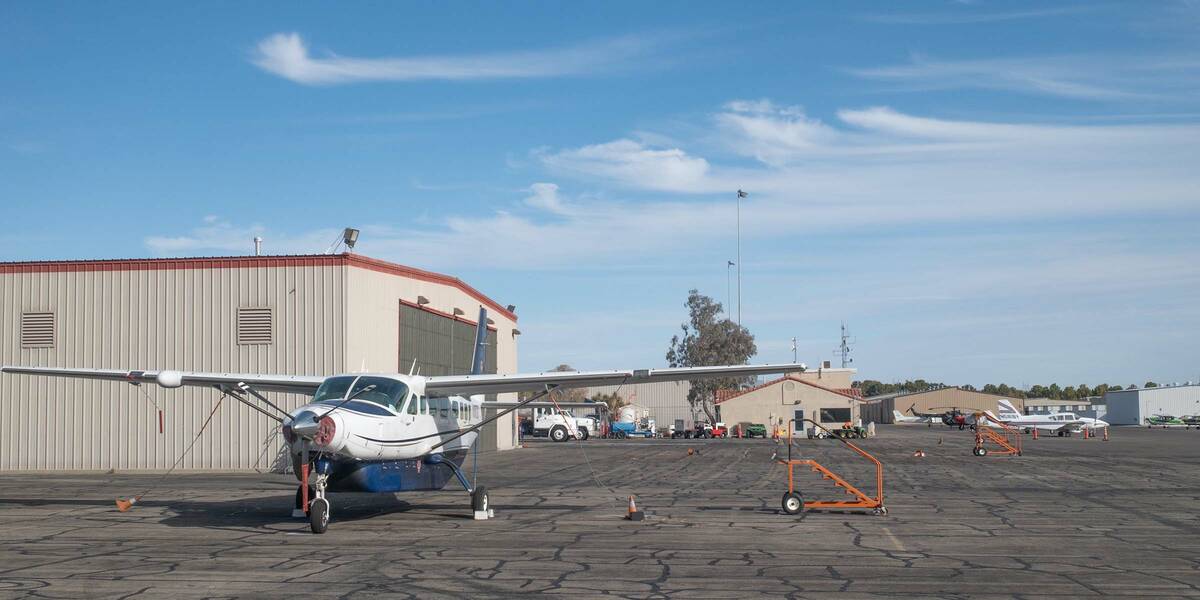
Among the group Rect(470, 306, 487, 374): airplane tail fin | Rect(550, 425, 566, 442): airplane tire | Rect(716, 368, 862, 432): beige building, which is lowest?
Rect(550, 425, 566, 442): airplane tire

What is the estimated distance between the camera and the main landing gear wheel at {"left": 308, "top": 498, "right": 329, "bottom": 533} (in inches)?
577

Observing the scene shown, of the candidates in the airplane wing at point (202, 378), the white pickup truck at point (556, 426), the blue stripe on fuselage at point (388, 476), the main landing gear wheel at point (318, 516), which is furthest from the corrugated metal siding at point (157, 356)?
the white pickup truck at point (556, 426)

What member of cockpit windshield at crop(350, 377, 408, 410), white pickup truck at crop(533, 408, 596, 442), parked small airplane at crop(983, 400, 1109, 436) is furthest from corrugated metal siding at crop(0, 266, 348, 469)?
parked small airplane at crop(983, 400, 1109, 436)

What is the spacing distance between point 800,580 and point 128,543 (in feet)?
31.3

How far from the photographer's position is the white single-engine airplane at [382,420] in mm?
14758

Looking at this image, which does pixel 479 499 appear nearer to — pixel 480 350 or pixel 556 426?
pixel 480 350

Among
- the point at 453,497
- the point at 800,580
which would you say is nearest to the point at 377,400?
the point at 453,497

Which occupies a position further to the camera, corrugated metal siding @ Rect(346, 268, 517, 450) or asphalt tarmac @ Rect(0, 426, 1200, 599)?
corrugated metal siding @ Rect(346, 268, 517, 450)

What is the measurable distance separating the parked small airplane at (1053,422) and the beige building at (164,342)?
51295 millimetres

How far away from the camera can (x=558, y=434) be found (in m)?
63.3

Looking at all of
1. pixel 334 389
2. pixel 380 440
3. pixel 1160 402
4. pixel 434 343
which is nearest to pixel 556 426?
pixel 434 343

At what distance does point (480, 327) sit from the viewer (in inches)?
1061

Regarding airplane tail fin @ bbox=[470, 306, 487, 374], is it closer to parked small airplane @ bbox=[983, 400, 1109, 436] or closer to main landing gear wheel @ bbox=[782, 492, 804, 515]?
main landing gear wheel @ bbox=[782, 492, 804, 515]

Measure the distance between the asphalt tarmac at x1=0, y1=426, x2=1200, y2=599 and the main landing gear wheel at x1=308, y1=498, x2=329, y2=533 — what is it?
234mm
